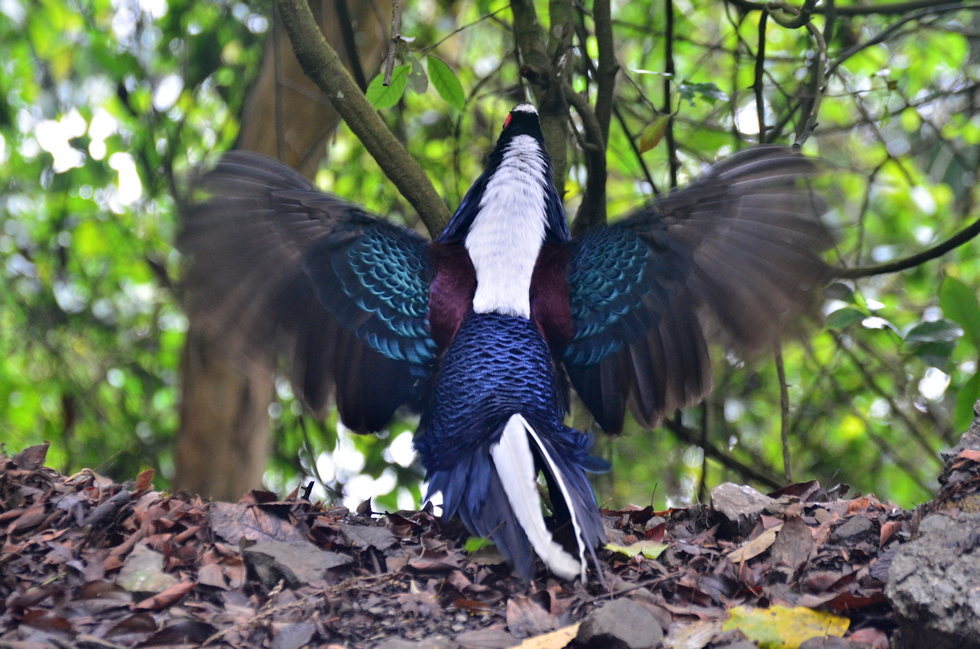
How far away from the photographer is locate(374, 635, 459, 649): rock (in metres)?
1.78

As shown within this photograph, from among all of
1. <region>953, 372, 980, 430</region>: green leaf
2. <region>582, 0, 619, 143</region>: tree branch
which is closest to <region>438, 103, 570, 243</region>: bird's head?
<region>582, 0, 619, 143</region>: tree branch

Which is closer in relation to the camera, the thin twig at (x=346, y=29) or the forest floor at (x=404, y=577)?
the forest floor at (x=404, y=577)

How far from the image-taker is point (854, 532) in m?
2.27

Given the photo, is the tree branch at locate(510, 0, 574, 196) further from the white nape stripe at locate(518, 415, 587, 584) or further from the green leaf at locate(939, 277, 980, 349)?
the green leaf at locate(939, 277, 980, 349)

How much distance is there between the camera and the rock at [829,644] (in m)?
1.74

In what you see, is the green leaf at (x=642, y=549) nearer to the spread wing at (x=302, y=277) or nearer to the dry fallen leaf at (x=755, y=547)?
the dry fallen leaf at (x=755, y=547)

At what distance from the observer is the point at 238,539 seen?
2246mm

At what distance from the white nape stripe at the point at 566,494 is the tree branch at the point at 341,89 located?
3.92ft

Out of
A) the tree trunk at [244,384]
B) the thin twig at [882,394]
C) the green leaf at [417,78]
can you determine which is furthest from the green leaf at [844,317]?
the tree trunk at [244,384]

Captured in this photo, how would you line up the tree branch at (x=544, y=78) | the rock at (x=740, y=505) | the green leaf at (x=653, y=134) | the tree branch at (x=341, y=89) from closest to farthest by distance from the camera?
1. the rock at (x=740, y=505)
2. the tree branch at (x=341, y=89)
3. the green leaf at (x=653, y=134)
4. the tree branch at (x=544, y=78)

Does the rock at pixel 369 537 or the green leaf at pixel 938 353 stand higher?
the green leaf at pixel 938 353

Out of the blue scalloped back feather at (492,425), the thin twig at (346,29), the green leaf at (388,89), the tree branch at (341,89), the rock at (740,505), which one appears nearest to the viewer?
the blue scalloped back feather at (492,425)

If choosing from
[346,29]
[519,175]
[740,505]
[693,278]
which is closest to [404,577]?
[740,505]

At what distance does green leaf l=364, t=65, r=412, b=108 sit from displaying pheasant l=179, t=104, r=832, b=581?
14.8 inches
